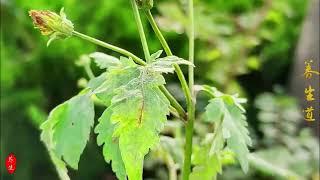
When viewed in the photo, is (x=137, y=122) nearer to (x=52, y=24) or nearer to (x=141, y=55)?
(x=52, y=24)

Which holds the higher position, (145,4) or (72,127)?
(145,4)

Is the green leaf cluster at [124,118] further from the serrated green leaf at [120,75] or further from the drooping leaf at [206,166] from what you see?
the drooping leaf at [206,166]

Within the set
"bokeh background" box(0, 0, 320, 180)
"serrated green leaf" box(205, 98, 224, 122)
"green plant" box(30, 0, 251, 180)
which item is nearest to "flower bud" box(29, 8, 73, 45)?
"green plant" box(30, 0, 251, 180)

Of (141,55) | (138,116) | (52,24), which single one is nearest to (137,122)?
(138,116)

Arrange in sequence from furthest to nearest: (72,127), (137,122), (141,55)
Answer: (141,55) → (72,127) → (137,122)

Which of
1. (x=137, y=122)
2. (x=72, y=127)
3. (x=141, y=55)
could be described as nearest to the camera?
(x=137, y=122)

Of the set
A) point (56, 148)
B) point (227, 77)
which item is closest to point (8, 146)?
point (227, 77)
